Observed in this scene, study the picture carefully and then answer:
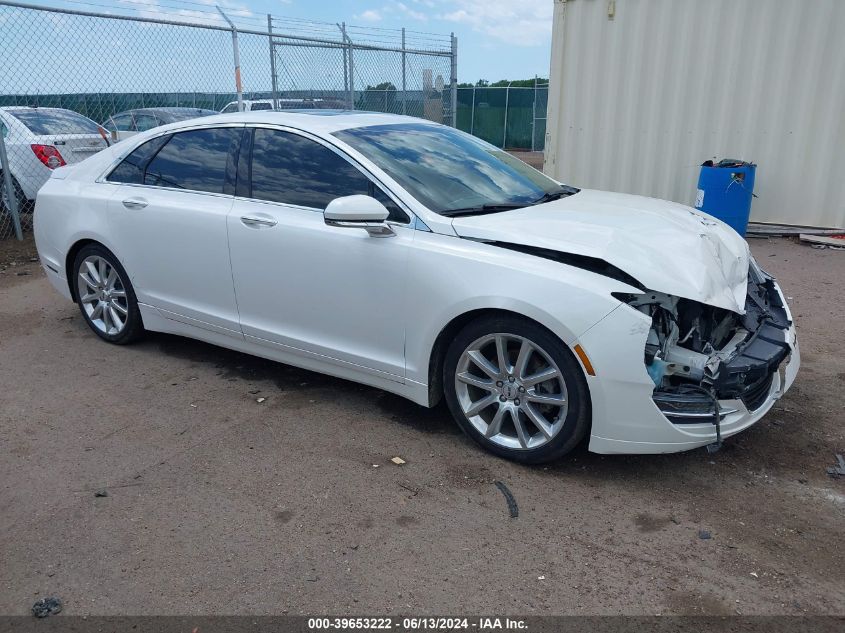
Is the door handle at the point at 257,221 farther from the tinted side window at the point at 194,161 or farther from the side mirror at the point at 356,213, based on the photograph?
the side mirror at the point at 356,213

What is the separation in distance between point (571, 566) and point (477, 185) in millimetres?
2131

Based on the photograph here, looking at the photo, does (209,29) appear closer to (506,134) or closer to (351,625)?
(351,625)

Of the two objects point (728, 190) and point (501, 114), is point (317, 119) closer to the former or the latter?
point (728, 190)

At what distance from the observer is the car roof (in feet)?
13.4

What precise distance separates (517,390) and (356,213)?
1158 mm

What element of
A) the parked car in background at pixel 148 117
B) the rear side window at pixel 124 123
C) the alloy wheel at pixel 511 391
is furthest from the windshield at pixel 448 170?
the rear side window at pixel 124 123

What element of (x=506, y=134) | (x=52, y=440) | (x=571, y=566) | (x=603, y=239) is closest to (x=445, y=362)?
(x=603, y=239)

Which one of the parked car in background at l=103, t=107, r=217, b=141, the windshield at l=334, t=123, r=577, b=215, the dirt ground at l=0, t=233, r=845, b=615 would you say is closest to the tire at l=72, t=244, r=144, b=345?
the dirt ground at l=0, t=233, r=845, b=615

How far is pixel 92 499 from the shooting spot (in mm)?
3209

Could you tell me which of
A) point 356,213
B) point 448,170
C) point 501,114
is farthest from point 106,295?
point 501,114

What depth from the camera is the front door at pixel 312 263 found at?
364 centimetres

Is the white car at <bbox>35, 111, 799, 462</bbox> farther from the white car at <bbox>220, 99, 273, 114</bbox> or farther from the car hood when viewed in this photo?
the white car at <bbox>220, 99, 273, 114</bbox>

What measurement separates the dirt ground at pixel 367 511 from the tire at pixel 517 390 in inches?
5.6

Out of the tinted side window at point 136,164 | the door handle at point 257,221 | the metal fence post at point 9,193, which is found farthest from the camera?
the metal fence post at point 9,193
